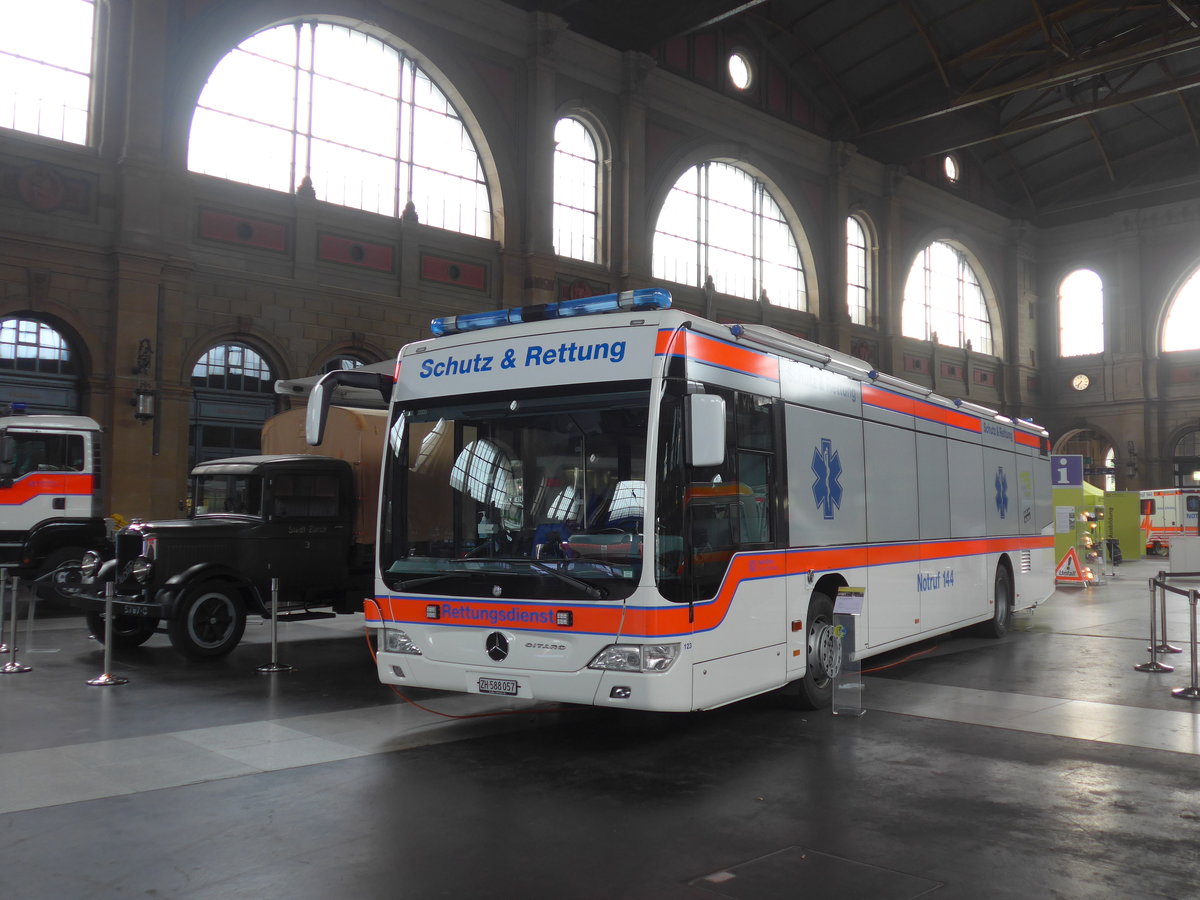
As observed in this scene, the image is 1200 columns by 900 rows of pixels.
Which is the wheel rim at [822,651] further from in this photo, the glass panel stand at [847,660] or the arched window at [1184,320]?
the arched window at [1184,320]

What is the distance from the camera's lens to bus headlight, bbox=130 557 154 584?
10883 millimetres

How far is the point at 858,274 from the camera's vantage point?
37375mm

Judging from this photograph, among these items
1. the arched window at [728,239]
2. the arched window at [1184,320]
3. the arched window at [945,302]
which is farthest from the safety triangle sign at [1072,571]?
the arched window at [1184,320]

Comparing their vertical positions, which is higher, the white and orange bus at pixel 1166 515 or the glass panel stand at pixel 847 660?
the white and orange bus at pixel 1166 515

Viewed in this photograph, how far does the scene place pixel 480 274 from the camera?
83.0 feet

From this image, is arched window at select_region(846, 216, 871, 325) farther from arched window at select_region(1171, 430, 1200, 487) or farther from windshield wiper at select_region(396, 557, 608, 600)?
windshield wiper at select_region(396, 557, 608, 600)

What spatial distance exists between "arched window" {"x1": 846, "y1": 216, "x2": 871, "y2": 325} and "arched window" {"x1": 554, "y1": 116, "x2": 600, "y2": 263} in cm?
1254

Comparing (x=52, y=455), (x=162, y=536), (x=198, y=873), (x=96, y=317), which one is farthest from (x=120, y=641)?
(x=96, y=317)

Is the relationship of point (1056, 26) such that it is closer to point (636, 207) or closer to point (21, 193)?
point (636, 207)

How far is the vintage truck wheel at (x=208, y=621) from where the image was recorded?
35.4ft

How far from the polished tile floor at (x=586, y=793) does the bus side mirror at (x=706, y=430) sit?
6.64 ft

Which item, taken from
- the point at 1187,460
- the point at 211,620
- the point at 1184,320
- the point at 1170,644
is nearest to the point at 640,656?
the point at 211,620

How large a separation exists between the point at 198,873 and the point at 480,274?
71.1 ft

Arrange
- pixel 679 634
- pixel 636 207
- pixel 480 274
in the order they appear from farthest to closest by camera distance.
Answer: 1. pixel 636 207
2. pixel 480 274
3. pixel 679 634
